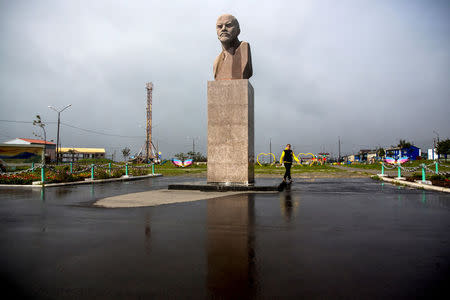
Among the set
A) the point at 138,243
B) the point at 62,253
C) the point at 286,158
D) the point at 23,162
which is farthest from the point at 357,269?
the point at 23,162

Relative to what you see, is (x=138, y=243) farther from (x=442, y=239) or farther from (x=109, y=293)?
(x=442, y=239)

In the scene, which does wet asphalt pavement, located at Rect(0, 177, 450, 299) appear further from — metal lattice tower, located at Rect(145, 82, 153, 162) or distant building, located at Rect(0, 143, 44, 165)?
metal lattice tower, located at Rect(145, 82, 153, 162)

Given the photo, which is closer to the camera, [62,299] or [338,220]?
[62,299]

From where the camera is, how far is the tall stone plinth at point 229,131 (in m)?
10.4

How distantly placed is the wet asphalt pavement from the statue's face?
24.6 feet

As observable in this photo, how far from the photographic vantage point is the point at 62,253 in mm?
3250

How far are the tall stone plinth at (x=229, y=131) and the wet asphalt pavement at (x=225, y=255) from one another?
4825 millimetres

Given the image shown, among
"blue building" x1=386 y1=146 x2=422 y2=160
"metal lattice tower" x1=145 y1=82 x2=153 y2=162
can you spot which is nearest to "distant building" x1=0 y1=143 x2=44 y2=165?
"metal lattice tower" x1=145 y1=82 x2=153 y2=162

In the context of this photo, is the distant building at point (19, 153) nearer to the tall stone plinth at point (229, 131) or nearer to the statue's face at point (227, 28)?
the tall stone plinth at point (229, 131)

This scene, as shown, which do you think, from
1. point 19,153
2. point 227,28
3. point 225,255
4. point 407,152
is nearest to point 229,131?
point 227,28

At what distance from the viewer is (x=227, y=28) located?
10.7m

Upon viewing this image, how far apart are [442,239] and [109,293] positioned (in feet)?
13.4

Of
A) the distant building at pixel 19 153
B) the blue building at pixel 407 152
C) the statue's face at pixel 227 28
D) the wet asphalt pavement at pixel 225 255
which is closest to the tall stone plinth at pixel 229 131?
the statue's face at pixel 227 28

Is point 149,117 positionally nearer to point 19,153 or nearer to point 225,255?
point 19,153
